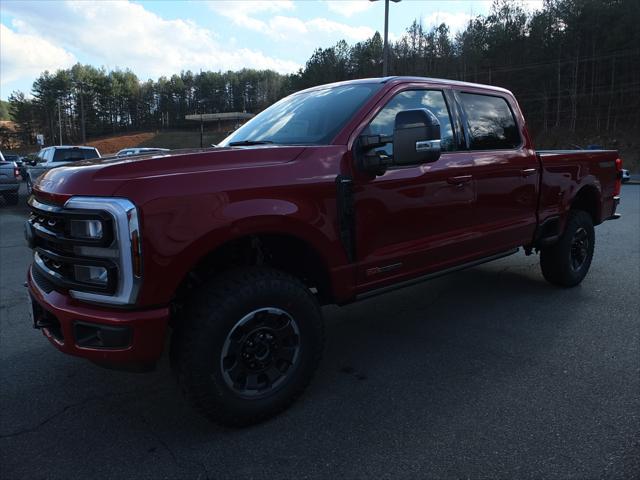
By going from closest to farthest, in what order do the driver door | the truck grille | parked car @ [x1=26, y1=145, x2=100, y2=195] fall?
the truck grille < the driver door < parked car @ [x1=26, y1=145, x2=100, y2=195]

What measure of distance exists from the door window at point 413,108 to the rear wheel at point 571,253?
6.80ft

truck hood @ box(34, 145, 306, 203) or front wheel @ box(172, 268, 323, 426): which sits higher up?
truck hood @ box(34, 145, 306, 203)

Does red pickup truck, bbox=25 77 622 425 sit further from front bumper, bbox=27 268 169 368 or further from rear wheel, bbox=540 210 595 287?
rear wheel, bbox=540 210 595 287

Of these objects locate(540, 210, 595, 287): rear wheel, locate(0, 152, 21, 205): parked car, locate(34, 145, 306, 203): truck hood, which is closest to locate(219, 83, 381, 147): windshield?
locate(34, 145, 306, 203): truck hood

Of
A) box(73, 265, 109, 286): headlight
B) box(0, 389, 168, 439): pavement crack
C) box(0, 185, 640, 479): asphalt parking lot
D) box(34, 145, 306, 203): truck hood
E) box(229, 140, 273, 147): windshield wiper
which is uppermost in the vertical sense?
box(229, 140, 273, 147): windshield wiper

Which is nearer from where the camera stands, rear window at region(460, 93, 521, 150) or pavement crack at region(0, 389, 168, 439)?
pavement crack at region(0, 389, 168, 439)

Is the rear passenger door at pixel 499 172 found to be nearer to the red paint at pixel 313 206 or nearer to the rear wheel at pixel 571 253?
the red paint at pixel 313 206

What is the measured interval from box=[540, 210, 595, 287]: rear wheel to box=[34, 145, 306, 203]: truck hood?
348 centimetres

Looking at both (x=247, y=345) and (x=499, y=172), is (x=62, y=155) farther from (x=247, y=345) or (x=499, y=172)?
(x=247, y=345)

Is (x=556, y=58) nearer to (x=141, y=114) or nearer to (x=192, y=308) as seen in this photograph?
(x=192, y=308)

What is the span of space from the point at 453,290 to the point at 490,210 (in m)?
1.48

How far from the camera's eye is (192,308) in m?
2.47

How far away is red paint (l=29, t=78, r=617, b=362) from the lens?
7.47 feet

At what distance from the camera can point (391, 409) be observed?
2.84m
